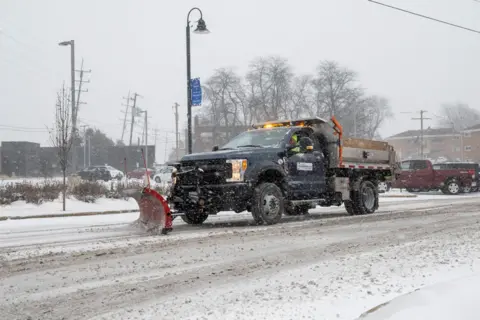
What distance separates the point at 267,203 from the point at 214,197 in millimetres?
1113

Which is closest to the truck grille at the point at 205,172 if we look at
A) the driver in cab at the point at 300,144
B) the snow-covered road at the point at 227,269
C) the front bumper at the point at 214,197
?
the front bumper at the point at 214,197

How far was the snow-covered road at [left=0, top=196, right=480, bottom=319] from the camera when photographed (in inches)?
183

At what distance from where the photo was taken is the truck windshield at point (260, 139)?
452 inches

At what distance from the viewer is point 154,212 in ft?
33.2

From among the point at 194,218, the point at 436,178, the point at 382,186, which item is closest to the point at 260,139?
the point at 194,218

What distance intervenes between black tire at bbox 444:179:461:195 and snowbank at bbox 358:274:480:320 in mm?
22506

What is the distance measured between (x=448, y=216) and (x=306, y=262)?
712cm

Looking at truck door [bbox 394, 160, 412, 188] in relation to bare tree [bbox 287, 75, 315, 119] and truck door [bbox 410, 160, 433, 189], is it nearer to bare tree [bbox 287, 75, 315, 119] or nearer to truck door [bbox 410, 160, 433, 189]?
truck door [bbox 410, 160, 433, 189]

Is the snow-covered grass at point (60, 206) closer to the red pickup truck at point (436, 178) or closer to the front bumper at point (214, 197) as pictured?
the front bumper at point (214, 197)

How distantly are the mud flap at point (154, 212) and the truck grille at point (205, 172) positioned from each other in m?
0.87

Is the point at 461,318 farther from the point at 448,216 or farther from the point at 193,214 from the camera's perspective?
the point at 448,216

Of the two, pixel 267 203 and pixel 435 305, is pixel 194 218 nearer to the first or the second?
pixel 267 203

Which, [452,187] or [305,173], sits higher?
[305,173]

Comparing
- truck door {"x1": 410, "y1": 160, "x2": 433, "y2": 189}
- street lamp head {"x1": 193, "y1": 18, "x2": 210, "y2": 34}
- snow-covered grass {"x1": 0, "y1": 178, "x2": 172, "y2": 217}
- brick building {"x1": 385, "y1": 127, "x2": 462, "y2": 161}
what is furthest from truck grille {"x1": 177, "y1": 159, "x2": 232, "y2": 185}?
brick building {"x1": 385, "y1": 127, "x2": 462, "y2": 161}
